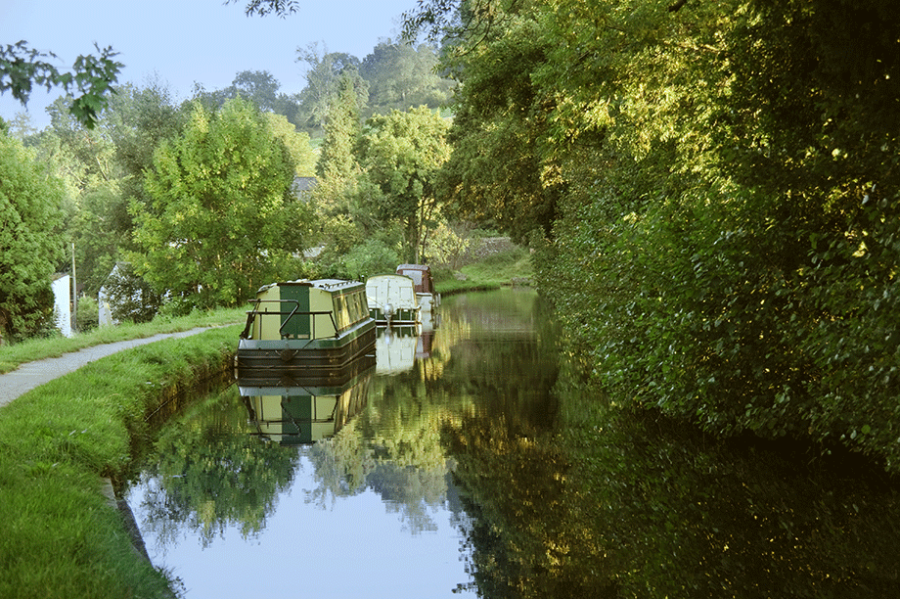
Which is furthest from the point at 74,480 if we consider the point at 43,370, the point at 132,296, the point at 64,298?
the point at 64,298

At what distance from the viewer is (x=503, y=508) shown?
28.9 feet

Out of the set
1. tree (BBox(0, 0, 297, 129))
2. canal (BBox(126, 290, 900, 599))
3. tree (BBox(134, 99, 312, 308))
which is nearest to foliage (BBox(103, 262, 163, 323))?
tree (BBox(134, 99, 312, 308))

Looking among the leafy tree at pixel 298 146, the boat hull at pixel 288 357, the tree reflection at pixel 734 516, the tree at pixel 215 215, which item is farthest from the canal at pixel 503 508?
the leafy tree at pixel 298 146

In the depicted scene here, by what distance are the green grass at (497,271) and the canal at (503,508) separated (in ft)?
176

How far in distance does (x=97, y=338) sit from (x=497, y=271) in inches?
2374

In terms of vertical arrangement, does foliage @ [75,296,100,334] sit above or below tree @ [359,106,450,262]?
below

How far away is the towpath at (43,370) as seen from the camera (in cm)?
1280

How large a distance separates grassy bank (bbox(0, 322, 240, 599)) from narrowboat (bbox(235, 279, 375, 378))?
3.90 m

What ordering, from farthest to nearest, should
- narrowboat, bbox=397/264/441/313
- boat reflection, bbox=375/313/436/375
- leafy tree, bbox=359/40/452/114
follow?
leafy tree, bbox=359/40/452/114 → narrowboat, bbox=397/264/441/313 → boat reflection, bbox=375/313/436/375

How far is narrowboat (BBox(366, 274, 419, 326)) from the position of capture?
113 ft

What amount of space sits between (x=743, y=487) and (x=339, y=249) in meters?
41.6

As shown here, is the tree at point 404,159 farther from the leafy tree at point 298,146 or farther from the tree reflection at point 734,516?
the tree reflection at point 734,516

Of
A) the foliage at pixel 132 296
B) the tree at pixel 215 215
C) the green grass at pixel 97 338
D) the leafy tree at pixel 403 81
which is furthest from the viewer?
the leafy tree at pixel 403 81

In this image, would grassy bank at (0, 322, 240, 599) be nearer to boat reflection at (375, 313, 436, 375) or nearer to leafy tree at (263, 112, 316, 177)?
boat reflection at (375, 313, 436, 375)
